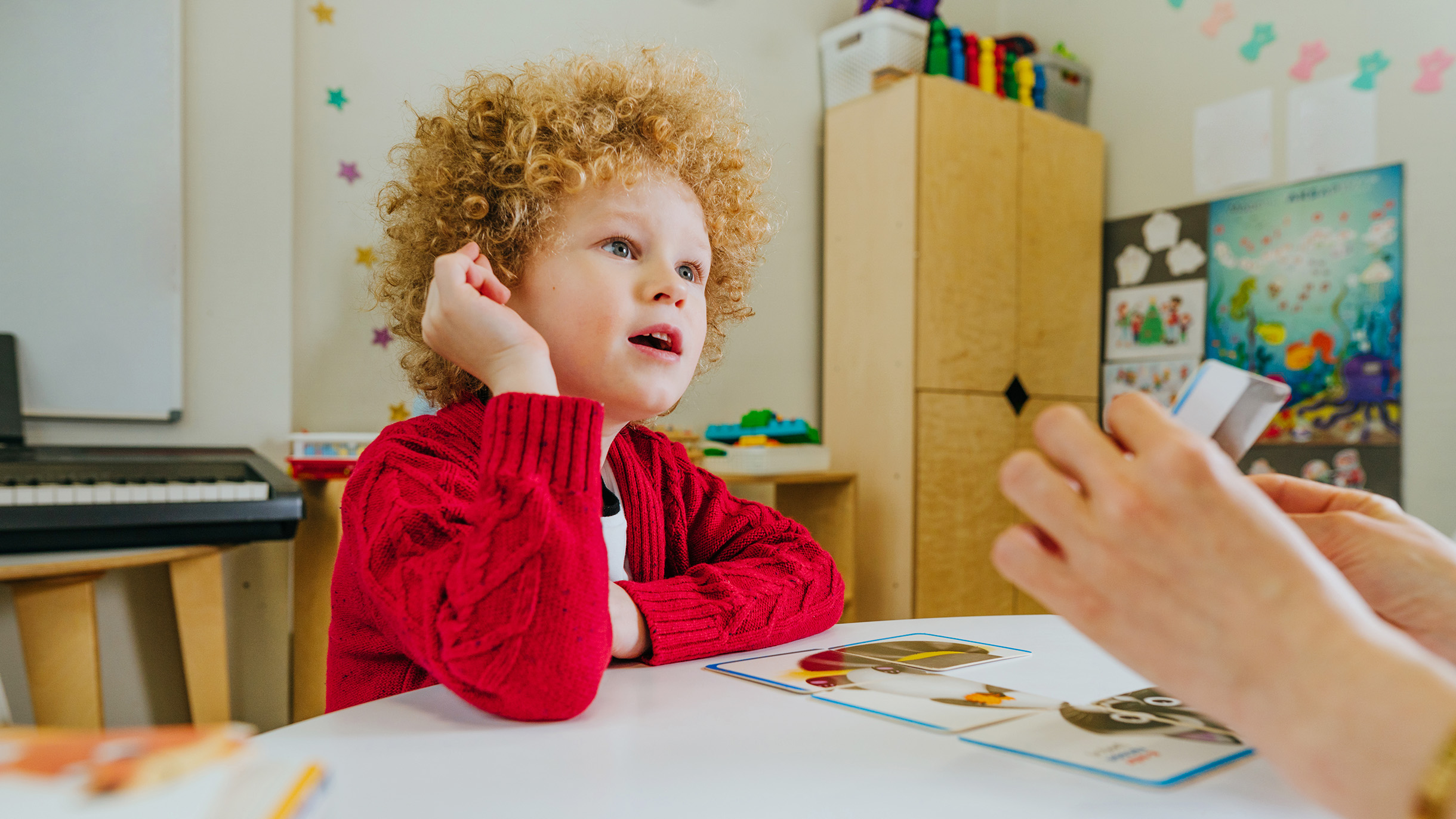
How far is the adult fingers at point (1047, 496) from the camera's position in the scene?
39 cm

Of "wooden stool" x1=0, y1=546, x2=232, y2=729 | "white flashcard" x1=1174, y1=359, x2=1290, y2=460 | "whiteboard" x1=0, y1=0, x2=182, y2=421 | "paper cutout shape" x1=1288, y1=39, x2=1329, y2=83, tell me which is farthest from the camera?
"paper cutout shape" x1=1288, y1=39, x2=1329, y2=83

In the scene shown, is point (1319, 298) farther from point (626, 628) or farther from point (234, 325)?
point (234, 325)

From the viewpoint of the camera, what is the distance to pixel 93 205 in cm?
177

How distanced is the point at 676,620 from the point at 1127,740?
1.16 ft

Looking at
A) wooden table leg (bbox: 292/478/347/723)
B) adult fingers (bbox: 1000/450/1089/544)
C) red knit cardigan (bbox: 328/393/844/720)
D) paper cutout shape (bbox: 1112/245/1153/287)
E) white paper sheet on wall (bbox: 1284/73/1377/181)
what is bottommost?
wooden table leg (bbox: 292/478/347/723)

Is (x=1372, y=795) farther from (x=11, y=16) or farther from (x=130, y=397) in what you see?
(x=11, y=16)

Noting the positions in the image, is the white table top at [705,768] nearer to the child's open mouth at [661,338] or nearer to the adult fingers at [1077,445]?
the adult fingers at [1077,445]

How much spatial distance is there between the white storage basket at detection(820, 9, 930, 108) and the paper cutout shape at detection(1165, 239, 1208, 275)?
99 cm

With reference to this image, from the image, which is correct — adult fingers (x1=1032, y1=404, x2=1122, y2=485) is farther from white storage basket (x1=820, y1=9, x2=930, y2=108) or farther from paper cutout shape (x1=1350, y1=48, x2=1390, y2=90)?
paper cutout shape (x1=1350, y1=48, x2=1390, y2=90)

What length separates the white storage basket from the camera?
270 centimetres

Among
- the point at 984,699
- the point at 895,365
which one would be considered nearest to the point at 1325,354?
the point at 895,365

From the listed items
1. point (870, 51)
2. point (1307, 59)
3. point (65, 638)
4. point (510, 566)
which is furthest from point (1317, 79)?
point (65, 638)

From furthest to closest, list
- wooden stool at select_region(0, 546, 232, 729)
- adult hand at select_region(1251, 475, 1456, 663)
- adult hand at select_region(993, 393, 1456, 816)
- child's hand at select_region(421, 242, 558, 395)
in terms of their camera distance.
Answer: wooden stool at select_region(0, 546, 232, 729) → child's hand at select_region(421, 242, 558, 395) → adult hand at select_region(1251, 475, 1456, 663) → adult hand at select_region(993, 393, 1456, 816)

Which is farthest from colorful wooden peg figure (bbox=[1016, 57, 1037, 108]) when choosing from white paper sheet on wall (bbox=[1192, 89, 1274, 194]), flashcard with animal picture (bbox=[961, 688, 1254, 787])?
flashcard with animal picture (bbox=[961, 688, 1254, 787])
